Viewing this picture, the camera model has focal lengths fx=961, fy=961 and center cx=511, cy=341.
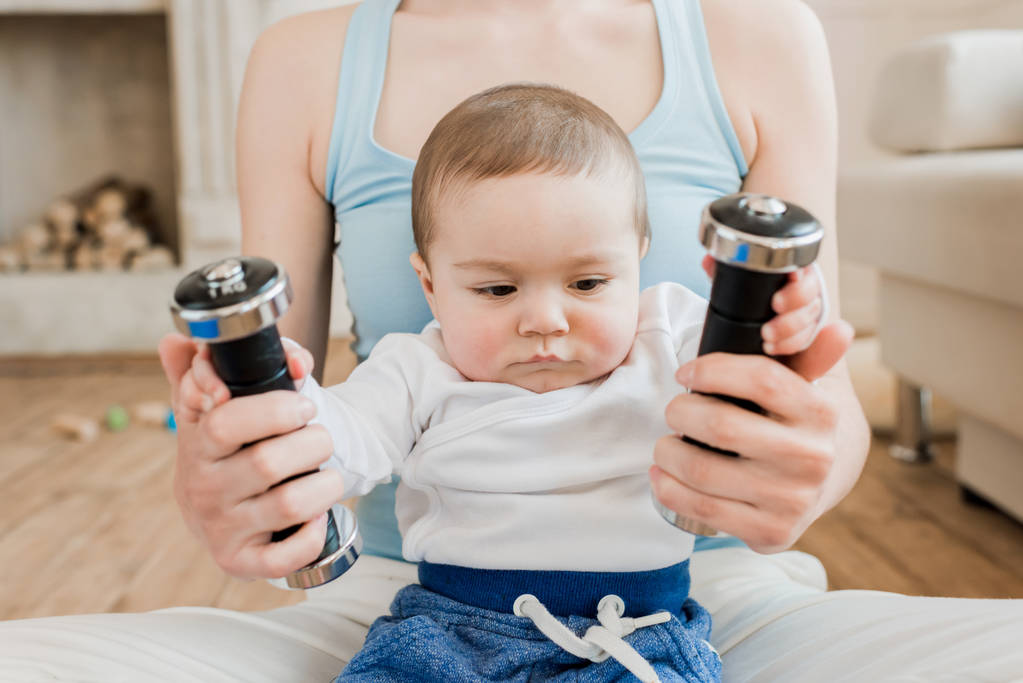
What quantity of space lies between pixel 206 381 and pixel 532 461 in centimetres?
28

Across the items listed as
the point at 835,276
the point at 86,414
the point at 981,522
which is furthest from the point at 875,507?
the point at 86,414

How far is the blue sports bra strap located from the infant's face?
0.72 feet

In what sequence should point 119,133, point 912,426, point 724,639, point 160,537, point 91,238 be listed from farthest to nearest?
point 119,133, point 91,238, point 912,426, point 160,537, point 724,639

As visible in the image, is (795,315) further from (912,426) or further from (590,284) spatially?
(912,426)

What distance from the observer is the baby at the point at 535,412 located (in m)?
0.70

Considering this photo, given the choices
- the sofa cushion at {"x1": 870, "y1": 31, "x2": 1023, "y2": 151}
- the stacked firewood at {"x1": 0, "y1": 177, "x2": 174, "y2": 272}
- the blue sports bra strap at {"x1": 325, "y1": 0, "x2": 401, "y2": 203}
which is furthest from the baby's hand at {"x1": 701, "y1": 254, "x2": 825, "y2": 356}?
the stacked firewood at {"x1": 0, "y1": 177, "x2": 174, "y2": 272}

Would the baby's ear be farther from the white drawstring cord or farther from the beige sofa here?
the beige sofa

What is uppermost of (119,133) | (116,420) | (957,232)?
(957,232)

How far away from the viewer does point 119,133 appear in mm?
3186

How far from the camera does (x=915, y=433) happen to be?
1992mm

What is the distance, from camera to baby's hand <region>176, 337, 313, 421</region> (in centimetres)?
53

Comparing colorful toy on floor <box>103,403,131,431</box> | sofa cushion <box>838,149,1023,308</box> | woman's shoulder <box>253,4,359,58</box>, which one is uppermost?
woman's shoulder <box>253,4,359,58</box>

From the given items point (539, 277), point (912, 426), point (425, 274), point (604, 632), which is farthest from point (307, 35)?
point (912, 426)

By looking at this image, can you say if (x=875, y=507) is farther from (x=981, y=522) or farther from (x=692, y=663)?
(x=692, y=663)
